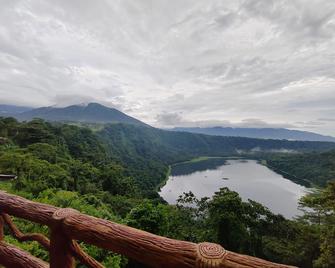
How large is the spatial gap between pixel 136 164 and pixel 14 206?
8826 centimetres

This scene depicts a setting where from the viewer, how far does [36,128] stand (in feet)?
133

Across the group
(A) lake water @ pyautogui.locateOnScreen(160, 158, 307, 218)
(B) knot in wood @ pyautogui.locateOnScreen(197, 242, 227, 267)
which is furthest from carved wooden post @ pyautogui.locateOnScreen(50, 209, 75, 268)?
(A) lake water @ pyautogui.locateOnScreen(160, 158, 307, 218)

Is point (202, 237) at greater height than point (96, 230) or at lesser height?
lesser

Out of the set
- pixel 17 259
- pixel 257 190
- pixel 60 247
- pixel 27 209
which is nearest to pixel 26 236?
pixel 17 259

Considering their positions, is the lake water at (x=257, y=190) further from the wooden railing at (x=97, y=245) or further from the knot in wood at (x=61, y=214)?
the knot in wood at (x=61, y=214)

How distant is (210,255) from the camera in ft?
3.36

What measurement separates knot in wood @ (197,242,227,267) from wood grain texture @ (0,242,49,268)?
1.33m

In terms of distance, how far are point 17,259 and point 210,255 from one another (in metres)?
1.66

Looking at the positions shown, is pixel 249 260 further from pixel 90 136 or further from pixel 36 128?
pixel 90 136

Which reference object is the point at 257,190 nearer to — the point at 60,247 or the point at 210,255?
the point at 60,247

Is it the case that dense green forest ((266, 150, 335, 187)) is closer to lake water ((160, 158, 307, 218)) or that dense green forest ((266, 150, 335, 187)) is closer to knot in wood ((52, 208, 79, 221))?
lake water ((160, 158, 307, 218))

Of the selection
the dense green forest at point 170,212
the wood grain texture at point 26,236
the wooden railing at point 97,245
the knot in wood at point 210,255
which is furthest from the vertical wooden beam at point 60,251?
the dense green forest at point 170,212

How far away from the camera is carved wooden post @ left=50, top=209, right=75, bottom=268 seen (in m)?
1.50

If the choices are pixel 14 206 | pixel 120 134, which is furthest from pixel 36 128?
pixel 120 134
